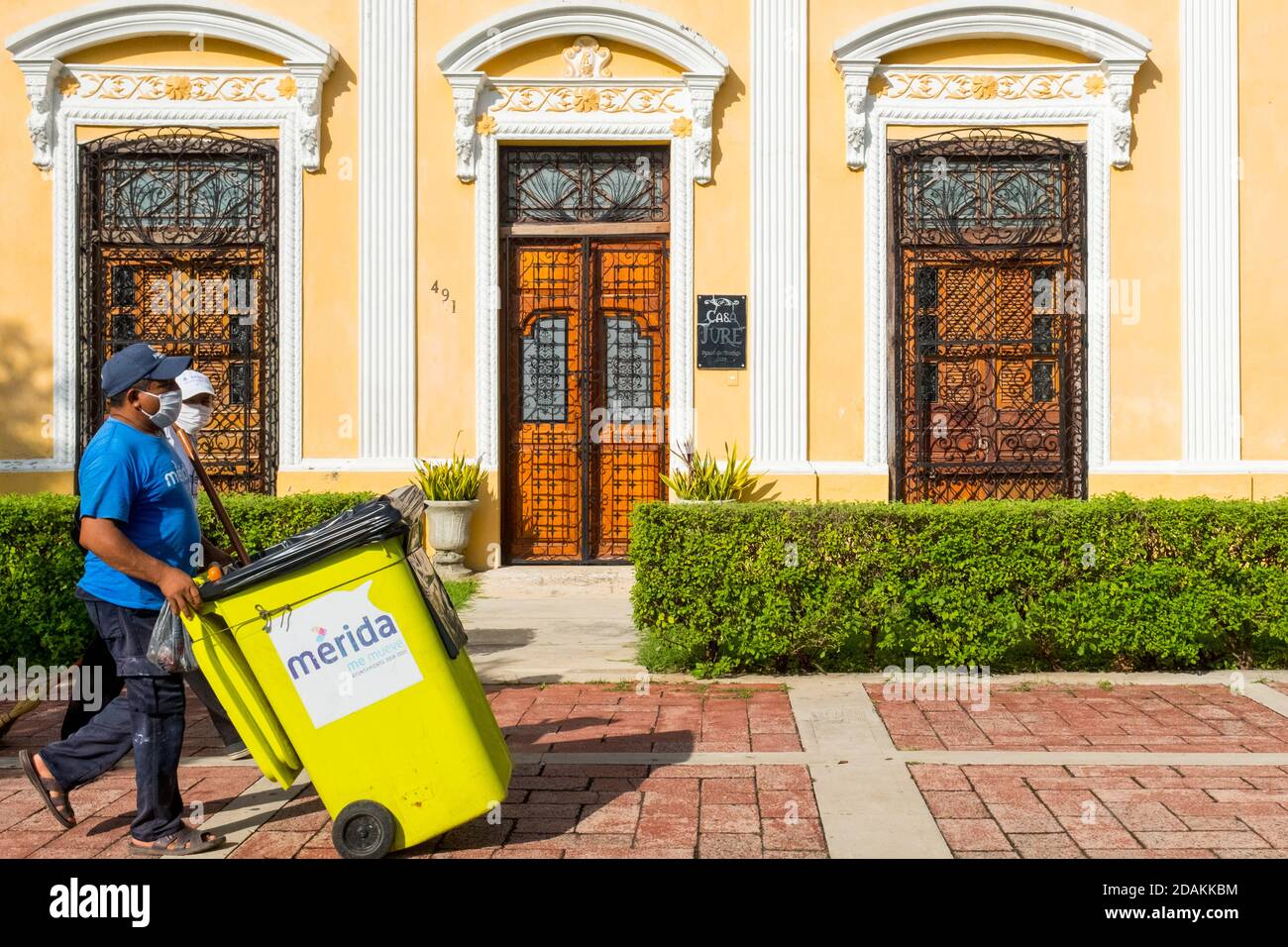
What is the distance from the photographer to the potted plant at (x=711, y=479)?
11008 mm

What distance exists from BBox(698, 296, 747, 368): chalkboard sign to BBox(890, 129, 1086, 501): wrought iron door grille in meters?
1.45

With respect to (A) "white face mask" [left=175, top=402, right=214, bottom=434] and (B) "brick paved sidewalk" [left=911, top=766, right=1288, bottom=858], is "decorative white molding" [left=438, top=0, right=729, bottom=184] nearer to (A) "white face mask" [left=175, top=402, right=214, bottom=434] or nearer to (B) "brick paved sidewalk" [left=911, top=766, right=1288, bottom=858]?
(A) "white face mask" [left=175, top=402, right=214, bottom=434]

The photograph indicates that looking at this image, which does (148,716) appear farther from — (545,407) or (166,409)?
(545,407)

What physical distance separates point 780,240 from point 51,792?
823 cm

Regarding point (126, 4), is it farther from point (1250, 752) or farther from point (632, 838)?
point (1250, 752)

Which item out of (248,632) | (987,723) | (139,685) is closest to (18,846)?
(139,685)

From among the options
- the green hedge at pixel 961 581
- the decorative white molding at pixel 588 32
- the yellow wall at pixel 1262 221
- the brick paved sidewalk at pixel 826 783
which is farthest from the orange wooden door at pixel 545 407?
the yellow wall at pixel 1262 221

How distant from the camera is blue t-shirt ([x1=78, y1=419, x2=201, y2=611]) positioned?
4.43 metres

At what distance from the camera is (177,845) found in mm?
4500

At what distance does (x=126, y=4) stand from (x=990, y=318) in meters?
8.40

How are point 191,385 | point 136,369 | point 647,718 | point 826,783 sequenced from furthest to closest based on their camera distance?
1. point 647,718
2. point 826,783
3. point 191,385
4. point 136,369

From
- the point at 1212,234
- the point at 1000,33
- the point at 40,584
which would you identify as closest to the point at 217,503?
the point at 40,584

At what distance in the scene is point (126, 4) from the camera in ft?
36.7

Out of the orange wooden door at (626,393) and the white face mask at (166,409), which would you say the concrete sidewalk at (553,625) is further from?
the white face mask at (166,409)
